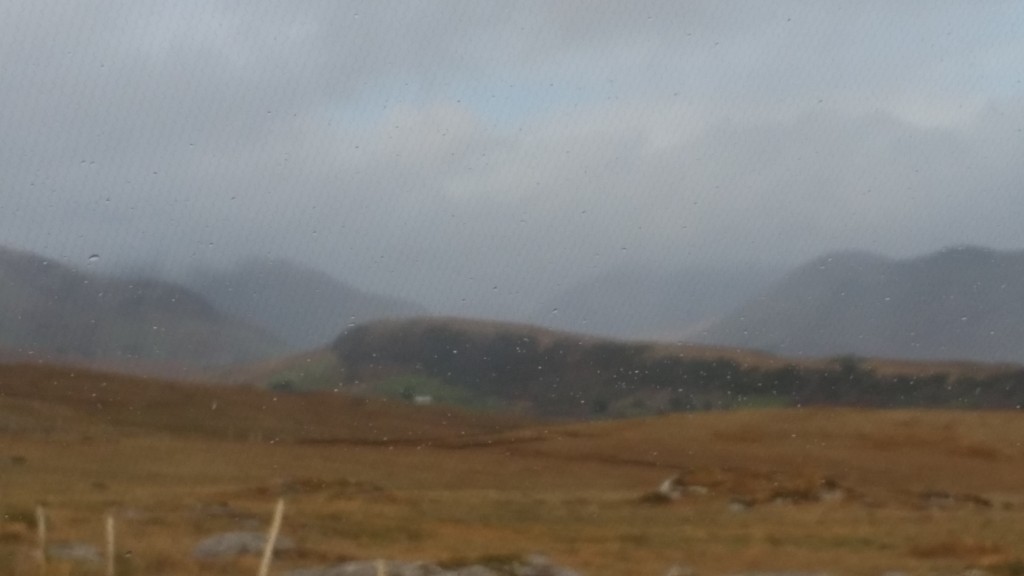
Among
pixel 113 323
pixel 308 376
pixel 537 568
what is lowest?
pixel 537 568

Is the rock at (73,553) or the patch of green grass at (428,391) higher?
the patch of green grass at (428,391)

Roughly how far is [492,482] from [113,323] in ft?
66.1

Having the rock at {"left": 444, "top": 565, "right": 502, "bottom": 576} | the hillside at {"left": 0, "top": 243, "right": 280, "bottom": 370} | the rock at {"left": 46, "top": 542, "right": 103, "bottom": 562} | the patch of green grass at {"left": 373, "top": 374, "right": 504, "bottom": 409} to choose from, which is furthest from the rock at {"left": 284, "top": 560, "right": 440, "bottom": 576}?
the patch of green grass at {"left": 373, "top": 374, "right": 504, "bottom": 409}

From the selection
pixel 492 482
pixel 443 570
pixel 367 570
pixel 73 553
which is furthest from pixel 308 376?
pixel 73 553

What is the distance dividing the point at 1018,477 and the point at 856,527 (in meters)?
20.7

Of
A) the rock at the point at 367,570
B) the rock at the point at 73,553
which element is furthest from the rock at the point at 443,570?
the rock at the point at 73,553

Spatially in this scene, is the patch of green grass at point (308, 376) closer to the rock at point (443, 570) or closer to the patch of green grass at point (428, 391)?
the patch of green grass at point (428, 391)

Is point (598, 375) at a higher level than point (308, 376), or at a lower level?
higher

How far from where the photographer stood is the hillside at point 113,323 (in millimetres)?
47906

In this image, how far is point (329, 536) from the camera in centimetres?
1952

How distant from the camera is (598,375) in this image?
6831cm

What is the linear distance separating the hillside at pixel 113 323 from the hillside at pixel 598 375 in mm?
7948

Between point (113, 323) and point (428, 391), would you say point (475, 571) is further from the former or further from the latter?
point (428, 391)

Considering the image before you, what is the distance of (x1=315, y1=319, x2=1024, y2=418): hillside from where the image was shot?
62.2m
